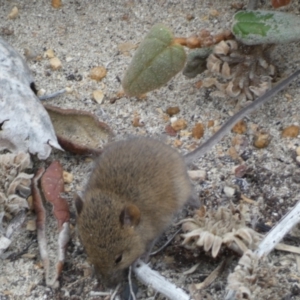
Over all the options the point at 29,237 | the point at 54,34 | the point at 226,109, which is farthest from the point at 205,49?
the point at 29,237

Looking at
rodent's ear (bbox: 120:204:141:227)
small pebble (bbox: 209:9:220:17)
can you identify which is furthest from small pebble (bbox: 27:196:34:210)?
small pebble (bbox: 209:9:220:17)

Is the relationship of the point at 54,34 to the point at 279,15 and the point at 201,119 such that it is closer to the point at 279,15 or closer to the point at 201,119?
the point at 201,119

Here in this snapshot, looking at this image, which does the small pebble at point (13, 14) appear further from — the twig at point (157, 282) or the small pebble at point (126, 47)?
the twig at point (157, 282)

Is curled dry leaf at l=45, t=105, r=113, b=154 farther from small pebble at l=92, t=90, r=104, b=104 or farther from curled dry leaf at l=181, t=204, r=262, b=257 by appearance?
curled dry leaf at l=181, t=204, r=262, b=257

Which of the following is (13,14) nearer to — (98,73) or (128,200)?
(98,73)

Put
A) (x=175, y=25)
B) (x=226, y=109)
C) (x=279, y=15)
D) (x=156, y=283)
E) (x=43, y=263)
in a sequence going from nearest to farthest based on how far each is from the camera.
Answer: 1. (x=156, y=283)
2. (x=43, y=263)
3. (x=279, y=15)
4. (x=226, y=109)
5. (x=175, y=25)

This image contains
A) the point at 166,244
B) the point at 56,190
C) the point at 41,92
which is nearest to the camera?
the point at 166,244

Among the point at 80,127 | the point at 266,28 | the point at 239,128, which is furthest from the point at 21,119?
the point at 266,28
